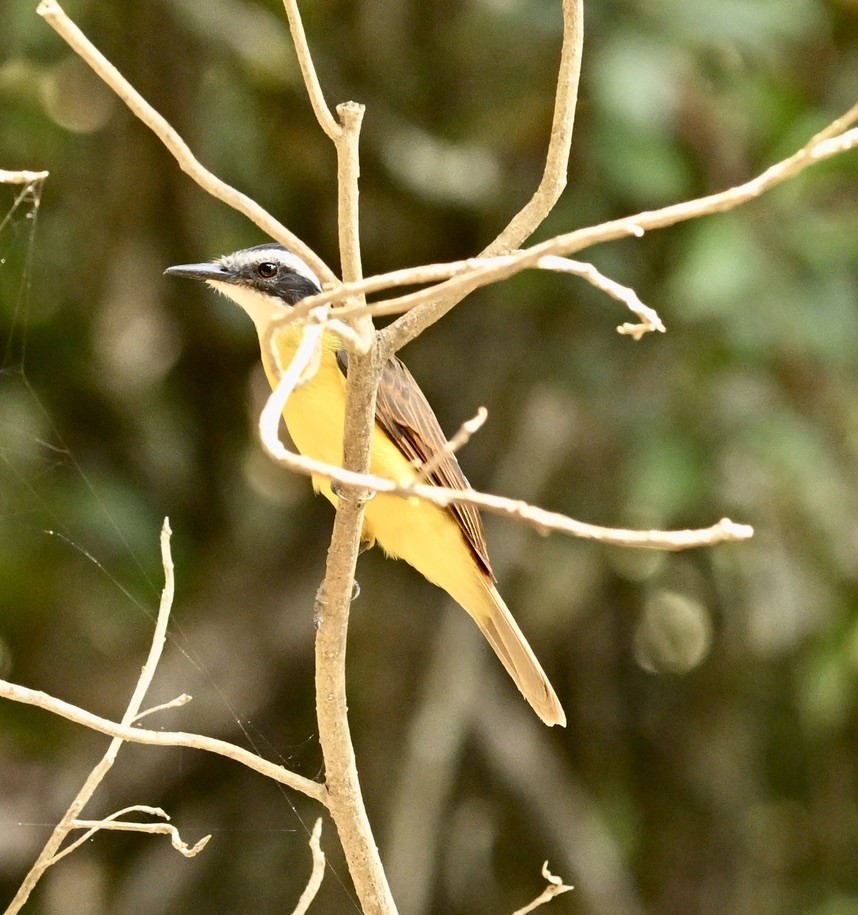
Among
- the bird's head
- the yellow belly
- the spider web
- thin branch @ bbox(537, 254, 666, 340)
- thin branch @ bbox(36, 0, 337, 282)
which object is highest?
thin branch @ bbox(36, 0, 337, 282)

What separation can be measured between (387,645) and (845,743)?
1624 mm

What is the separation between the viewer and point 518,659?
3.50 meters

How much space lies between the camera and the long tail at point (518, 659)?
335 centimetres

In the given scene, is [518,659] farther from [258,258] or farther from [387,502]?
[258,258]

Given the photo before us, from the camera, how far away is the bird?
3.14 meters

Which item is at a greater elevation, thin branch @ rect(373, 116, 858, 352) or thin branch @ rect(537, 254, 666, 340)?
thin branch @ rect(373, 116, 858, 352)

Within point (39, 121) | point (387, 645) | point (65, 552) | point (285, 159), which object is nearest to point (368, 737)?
point (387, 645)

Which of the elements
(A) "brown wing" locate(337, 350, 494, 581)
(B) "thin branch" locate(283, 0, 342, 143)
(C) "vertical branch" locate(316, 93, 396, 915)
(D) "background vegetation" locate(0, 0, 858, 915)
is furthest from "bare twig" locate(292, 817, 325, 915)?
(D) "background vegetation" locate(0, 0, 858, 915)

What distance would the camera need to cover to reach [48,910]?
472 cm

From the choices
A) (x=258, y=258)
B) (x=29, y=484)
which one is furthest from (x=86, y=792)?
(x=29, y=484)

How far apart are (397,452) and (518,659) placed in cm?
63

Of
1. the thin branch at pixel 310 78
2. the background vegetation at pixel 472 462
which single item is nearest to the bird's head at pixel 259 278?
the background vegetation at pixel 472 462

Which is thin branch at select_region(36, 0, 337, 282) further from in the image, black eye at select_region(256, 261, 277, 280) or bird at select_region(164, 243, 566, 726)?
black eye at select_region(256, 261, 277, 280)

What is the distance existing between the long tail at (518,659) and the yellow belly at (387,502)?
0.12 feet
